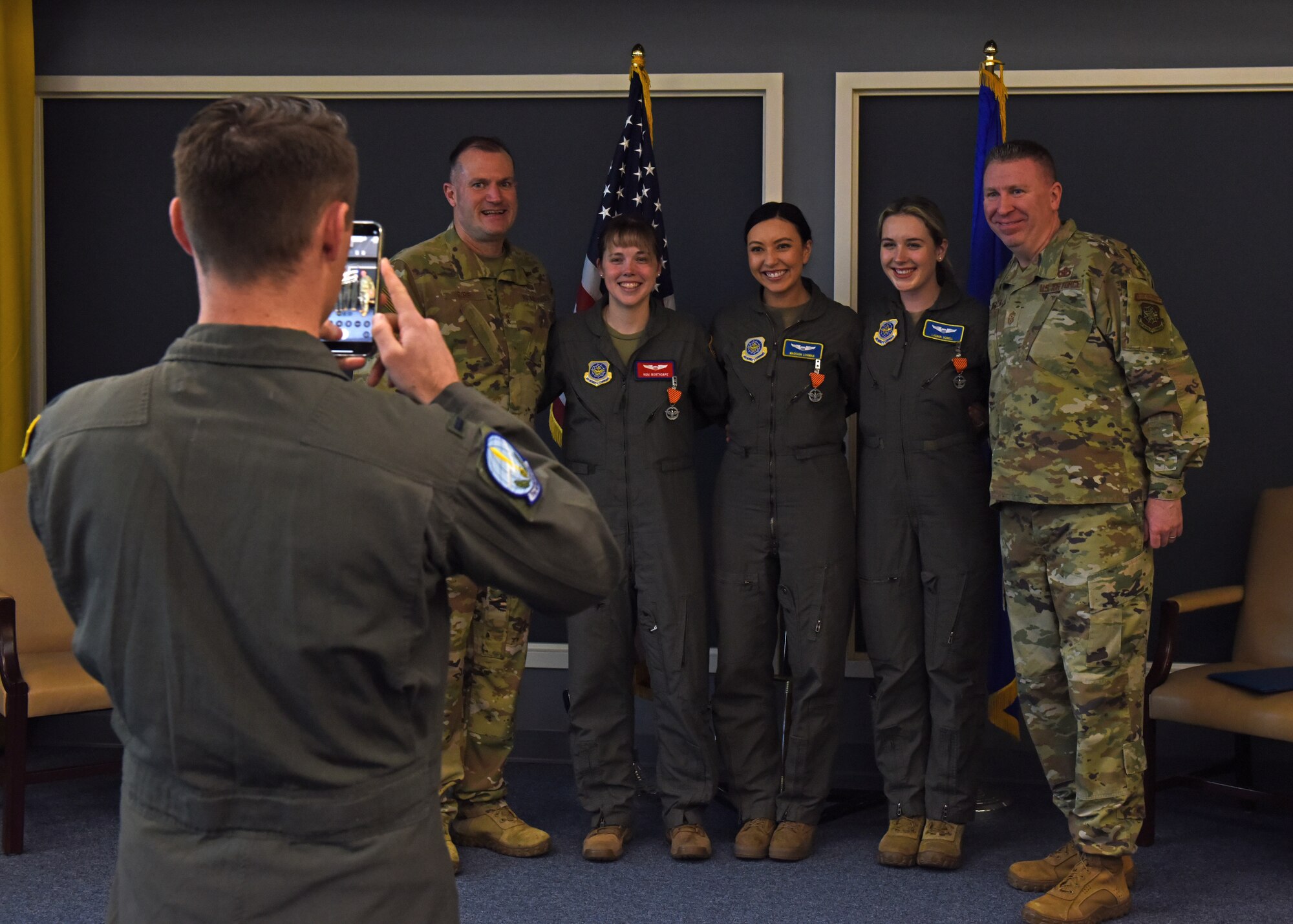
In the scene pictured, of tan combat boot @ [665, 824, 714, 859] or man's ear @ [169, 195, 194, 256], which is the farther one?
tan combat boot @ [665, 824, 714, 859]

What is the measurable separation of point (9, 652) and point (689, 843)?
197 cm

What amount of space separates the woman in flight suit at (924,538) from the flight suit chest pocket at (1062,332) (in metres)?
0.29

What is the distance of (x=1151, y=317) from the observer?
294 cm

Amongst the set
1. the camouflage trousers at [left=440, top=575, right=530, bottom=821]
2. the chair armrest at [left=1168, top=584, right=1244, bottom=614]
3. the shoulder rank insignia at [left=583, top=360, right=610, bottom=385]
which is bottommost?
the camouflage trousers at [left=440, top=575, right=530, bottom=821]

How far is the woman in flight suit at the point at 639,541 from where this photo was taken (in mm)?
3357

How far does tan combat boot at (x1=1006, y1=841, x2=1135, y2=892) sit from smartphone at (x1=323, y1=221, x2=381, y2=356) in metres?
2.31

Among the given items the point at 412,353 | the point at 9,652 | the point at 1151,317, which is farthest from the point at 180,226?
the point at 9,652

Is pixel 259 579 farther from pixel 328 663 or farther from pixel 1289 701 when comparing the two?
pixel 1289 701

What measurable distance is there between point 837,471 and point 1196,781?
141 cm

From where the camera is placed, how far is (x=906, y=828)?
3.33 meters

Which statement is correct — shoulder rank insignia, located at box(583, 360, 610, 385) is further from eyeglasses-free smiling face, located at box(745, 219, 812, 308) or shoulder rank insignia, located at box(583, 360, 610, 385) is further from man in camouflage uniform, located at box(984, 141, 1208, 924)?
man in camouflage uniform, located at box(984, 141, 1208, 924)

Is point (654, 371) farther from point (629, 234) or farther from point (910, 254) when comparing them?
point (910, 254)

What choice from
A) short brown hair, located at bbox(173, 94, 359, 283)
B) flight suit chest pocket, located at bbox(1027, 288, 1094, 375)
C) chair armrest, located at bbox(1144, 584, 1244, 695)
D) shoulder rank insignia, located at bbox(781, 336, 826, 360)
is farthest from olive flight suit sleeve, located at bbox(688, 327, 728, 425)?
short brown hair, located at bbox(173, 94, 359, 283)

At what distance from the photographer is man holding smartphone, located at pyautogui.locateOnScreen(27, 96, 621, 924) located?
1026 mm
